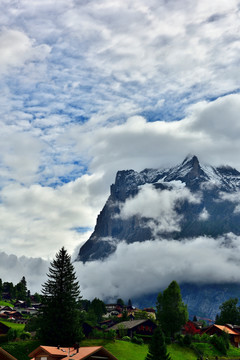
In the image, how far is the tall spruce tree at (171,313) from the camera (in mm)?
113812

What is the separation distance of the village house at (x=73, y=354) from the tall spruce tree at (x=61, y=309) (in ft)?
48.8

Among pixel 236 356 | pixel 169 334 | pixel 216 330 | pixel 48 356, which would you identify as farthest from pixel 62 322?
pixel 216 330

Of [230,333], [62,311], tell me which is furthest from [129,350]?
[230,333]

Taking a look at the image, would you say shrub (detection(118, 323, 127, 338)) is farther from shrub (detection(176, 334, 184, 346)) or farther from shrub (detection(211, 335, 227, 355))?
shrub (detection(211, 335, 227, 355))

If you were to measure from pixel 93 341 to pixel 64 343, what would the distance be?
12224mm

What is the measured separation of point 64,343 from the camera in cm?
8231

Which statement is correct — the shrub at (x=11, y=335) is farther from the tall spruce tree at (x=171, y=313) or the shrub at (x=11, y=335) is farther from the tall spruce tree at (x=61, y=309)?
the tall spruce tree at (x=171, y=313)

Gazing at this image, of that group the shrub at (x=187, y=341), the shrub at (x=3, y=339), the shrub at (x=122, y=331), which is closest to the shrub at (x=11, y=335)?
the shrub at (x=3, y=339)

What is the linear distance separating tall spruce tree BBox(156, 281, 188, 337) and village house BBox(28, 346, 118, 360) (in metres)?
48.9

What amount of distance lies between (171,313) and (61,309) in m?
39.8

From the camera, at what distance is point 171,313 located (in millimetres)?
115312

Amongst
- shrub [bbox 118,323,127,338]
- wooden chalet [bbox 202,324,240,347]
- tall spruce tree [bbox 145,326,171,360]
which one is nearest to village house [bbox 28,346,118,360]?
tall spruce tree [bbox 145,326,171,360]

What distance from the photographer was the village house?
62928 millimetres

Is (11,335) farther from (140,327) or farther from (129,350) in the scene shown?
(140,327)
